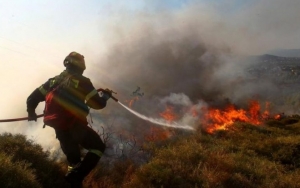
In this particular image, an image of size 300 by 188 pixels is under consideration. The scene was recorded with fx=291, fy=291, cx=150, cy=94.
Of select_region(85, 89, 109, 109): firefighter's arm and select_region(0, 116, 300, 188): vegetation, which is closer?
select_region(85, 89, 109, 109): firefighter's arm

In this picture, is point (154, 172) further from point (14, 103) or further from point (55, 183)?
point (14, 103)

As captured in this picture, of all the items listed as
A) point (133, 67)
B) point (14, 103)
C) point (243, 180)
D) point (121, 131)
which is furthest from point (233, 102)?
point (243, 180)

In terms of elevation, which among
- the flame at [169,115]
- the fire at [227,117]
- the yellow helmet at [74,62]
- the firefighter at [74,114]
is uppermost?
the fire at [227,117]

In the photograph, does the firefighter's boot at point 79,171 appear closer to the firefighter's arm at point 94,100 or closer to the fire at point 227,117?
the firefighter's arm at point 94,100

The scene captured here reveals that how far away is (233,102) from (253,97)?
376 centimetres

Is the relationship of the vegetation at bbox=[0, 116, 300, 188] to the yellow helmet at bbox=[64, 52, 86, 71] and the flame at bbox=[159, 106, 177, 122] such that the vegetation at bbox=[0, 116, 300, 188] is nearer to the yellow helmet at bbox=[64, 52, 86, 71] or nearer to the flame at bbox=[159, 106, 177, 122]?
the yellow helmet at bbox=[64, 52, 86, 71]

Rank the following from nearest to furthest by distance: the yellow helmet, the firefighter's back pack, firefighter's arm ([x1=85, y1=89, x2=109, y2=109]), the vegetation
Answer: the firefighter's back pack
firefighter's arm ([x1=85, y1=89, x2=109, y2=109])
the yellow helmet
the vegetation

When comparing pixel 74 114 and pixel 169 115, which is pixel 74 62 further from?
pixel 169 115

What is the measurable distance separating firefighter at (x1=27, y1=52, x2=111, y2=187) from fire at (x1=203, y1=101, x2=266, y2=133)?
10.7m

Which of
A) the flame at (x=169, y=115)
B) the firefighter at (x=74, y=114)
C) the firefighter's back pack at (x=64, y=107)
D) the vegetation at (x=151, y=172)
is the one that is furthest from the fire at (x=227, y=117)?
the firefighter's back pack at (x=64, y=107)

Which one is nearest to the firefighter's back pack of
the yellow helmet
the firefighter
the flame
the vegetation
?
the firefighter

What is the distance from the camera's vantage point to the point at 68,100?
4016 millimetres

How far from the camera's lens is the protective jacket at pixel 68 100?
398cm

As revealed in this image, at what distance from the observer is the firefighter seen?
13.1 feet
